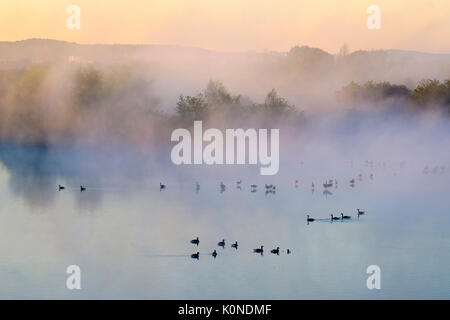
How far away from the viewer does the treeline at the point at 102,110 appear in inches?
2160

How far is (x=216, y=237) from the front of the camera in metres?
28.1

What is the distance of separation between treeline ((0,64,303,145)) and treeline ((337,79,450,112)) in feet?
17.3

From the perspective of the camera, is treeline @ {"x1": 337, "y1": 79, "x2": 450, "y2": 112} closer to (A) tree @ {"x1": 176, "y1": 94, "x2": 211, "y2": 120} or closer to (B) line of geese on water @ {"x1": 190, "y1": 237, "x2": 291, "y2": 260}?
(A) tree @ {"x1": 176, "y1": 94, "x2": 211, "y2": 120}

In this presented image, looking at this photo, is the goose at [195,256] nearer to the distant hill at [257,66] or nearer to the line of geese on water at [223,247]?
the line of geese on water at [223,247]

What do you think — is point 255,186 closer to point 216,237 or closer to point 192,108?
point 216,237

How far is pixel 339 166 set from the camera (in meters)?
49.8

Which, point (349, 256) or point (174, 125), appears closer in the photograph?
point (349, 256)

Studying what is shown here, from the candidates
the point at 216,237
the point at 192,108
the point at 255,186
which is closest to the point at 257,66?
the point at 192,108

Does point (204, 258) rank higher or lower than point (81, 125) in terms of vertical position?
lower

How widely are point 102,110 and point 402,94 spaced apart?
59.6ft

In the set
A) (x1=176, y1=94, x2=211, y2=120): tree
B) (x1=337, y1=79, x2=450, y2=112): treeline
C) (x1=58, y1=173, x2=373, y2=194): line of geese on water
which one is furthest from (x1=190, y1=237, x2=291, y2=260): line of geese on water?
(x1=337, y1=79, x2=450, y2=112): treeline
